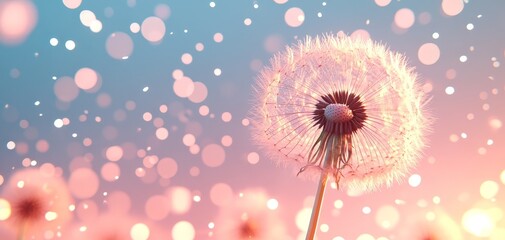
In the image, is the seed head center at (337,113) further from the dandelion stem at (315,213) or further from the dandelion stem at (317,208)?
the dandelion stem at (315,213)

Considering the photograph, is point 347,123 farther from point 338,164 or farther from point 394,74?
point 394,74

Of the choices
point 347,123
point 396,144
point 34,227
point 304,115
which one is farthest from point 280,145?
point 34,227

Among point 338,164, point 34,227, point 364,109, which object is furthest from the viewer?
point 34,227

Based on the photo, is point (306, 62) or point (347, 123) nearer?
point (347, 123)

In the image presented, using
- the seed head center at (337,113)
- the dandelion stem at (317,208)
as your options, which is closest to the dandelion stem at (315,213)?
the dandelion stem at (317,208)

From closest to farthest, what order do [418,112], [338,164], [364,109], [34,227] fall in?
1. [338,164]
2. [364,109]
3. [418,112]
4. [34,227]

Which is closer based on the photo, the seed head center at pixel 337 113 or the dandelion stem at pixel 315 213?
the dandelion stem at pixel 315 213

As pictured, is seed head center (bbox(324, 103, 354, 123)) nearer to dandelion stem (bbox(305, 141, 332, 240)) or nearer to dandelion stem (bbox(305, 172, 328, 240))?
dandelion stem (bbox(305, 141, 332, 240))
